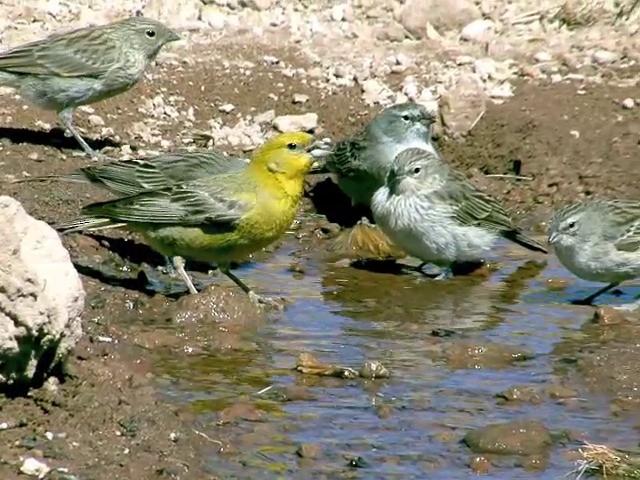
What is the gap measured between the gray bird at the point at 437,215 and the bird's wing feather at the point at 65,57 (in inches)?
106

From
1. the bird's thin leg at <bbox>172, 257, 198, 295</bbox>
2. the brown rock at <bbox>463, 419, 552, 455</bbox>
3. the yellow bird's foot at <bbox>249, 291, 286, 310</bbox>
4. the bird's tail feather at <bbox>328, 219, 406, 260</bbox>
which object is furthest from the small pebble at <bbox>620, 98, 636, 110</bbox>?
the brown rock at <bbox>463, 419, 552, 455</bbox>

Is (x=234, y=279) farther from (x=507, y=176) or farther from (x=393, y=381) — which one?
(x=507, y=176)

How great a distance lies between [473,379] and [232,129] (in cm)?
555

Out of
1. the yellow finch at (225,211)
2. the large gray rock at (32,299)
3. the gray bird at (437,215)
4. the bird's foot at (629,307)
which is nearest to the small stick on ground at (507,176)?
the gray bird at (437,215)

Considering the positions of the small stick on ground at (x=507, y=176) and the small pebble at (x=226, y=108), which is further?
the small pebble at (x=226, y=108)

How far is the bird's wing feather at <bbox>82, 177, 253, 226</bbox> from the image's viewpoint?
9.94 meters

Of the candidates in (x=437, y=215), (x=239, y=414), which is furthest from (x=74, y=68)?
(x=239, y=414)

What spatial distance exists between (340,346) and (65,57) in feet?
16.1

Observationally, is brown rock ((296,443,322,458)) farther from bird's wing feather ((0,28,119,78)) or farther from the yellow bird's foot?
bird's wing feather ((0,28,119,78))

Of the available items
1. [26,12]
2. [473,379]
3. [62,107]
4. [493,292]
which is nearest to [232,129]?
[62,107]

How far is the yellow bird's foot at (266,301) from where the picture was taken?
9.99m

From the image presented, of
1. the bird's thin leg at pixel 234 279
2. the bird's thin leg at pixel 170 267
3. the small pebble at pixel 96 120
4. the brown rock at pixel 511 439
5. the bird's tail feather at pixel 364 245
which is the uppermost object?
the brown rock at pixel 511 439

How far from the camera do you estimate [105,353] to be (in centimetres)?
845

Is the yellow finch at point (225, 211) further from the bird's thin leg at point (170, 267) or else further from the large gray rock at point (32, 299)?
the large gray rock at point (32, 299)
